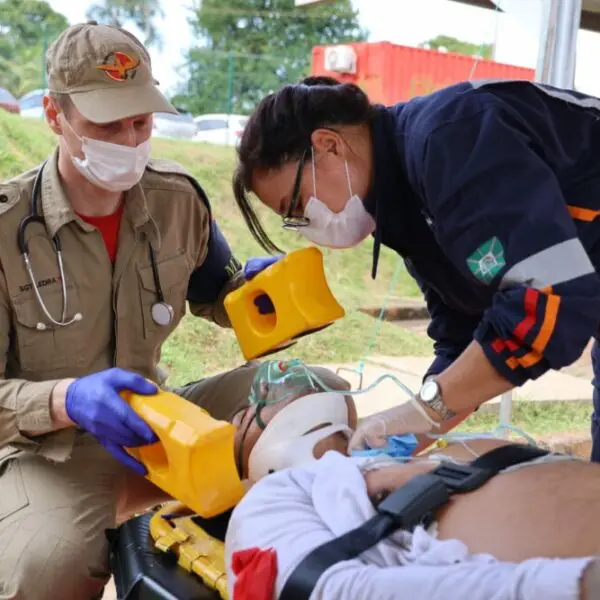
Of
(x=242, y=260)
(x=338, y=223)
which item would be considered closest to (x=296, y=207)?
(x=338, y=223)

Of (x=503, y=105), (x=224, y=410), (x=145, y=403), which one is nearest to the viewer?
(x=503, y=105)

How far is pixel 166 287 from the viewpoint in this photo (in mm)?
2307

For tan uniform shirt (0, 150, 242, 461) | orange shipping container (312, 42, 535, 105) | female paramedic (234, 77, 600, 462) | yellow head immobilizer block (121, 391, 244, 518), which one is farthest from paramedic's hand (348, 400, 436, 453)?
orange shipping container (312, 42, 535, 105)

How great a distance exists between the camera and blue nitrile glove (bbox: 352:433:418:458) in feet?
5.52

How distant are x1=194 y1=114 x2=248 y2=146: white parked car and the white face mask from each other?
21.6 feet

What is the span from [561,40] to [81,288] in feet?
6.16

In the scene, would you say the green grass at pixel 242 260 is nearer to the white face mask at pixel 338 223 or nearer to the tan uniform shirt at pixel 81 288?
the tan uniform shirt at pixel 81 288

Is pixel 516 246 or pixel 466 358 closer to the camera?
pixel 516 246

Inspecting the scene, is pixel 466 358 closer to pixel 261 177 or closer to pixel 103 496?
pixel 261 177

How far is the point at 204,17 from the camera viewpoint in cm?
1081

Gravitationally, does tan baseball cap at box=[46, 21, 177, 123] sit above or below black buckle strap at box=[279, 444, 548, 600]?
above

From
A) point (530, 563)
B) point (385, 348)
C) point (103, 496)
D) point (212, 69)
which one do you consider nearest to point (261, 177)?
point (103, 496)

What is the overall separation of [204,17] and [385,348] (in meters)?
7.00

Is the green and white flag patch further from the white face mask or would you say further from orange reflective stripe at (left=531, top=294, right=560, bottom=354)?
the white face mask
